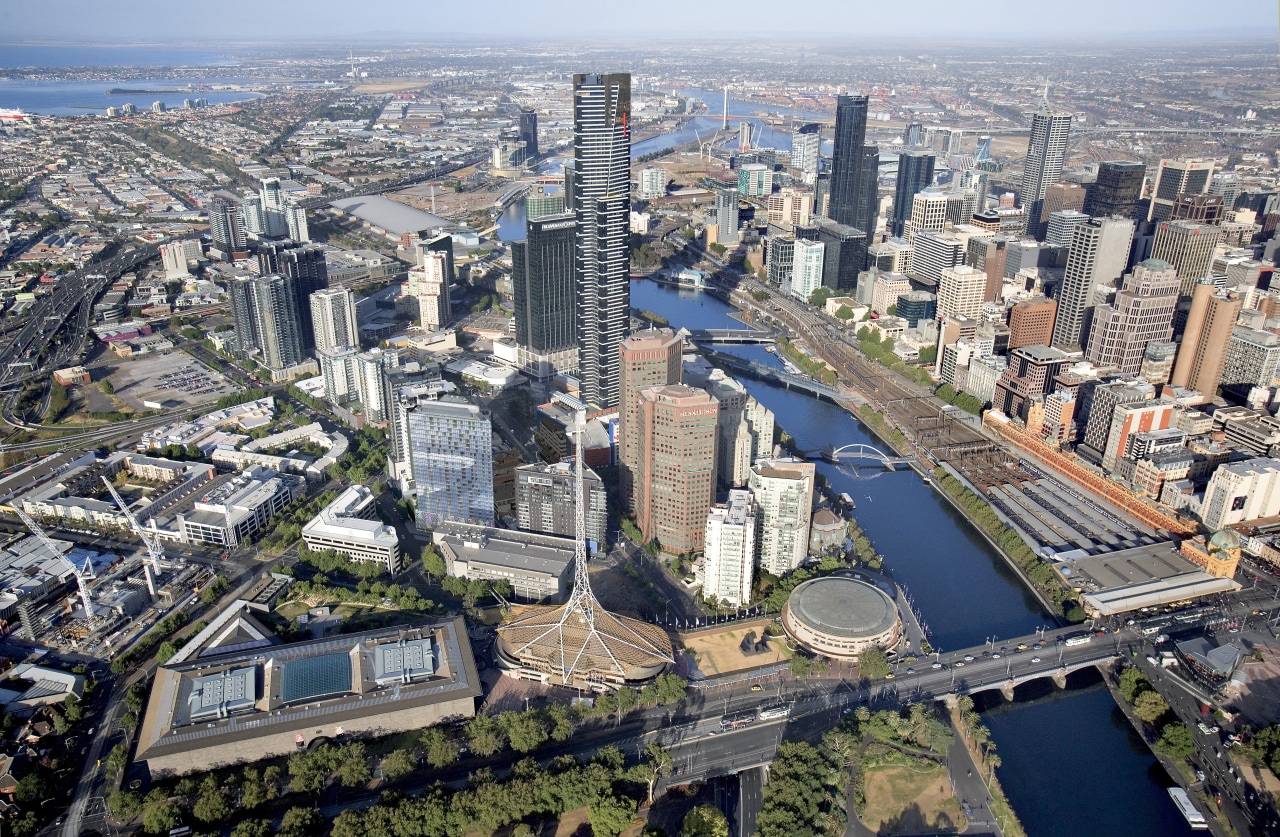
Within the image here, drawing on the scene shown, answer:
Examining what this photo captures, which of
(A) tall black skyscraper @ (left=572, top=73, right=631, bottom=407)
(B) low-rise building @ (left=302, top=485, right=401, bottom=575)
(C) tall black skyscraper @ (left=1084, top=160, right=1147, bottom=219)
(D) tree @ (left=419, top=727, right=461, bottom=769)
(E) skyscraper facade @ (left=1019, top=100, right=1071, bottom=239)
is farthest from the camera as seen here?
(E) skyscraper facade @ (left=1019, top=100, right=1071, bottom=239)

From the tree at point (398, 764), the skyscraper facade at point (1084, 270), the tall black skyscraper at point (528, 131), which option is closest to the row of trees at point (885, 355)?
the skyscraper facade at point (1084, 270)

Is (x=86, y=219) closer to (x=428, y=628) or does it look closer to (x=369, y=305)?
(x=369, y=305)

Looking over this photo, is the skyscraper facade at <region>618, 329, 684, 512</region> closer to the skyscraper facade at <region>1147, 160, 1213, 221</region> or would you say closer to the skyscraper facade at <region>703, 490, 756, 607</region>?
the skyscraper facade at <region>703, 490, 756, 607</region>

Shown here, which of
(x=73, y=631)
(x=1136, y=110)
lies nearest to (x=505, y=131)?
(x=1136, y=110)

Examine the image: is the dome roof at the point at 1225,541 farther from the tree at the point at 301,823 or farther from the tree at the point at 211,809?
the tree at the point at 211,809

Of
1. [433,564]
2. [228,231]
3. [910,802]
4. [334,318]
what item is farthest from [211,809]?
[228,231]

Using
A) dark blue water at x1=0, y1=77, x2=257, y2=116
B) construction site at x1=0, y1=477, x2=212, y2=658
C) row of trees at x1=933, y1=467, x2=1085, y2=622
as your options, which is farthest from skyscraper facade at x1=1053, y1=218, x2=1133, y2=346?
dark blue water at x1=0, y1=77, x2=257, y2=116
